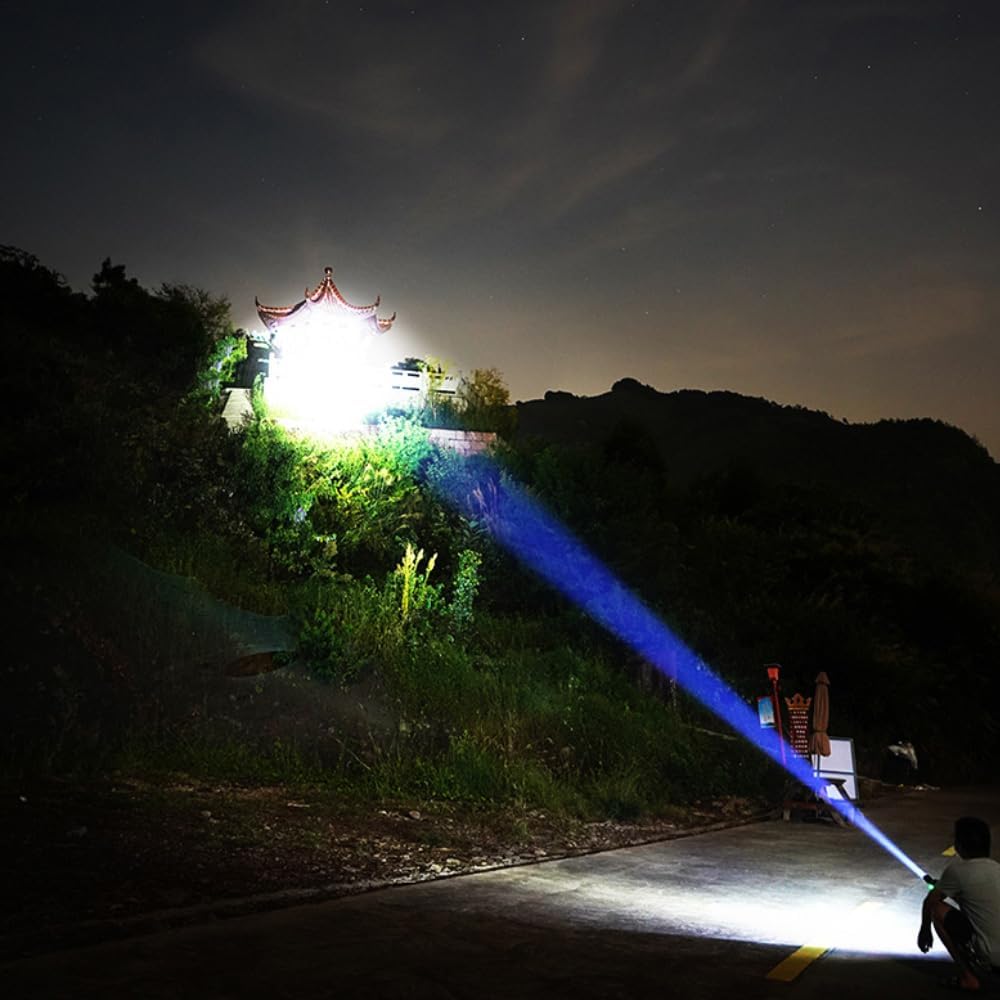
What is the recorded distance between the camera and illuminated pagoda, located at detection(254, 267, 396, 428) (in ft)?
91.9

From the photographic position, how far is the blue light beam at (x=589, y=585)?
1936 cm

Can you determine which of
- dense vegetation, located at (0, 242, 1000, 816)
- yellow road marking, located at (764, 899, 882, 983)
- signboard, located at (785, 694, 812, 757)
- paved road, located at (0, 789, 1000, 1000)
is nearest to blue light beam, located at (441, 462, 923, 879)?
dense vegetation, located at (0, 242, 1000, 816)

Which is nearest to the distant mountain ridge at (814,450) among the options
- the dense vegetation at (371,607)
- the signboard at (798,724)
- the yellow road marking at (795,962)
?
the dense vegetation at (371,607)

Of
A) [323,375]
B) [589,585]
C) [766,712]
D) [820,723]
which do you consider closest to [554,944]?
[820,723]

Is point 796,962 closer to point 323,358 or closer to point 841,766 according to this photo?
point 841,766

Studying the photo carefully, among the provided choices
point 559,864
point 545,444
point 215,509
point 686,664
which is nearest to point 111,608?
point 215,509

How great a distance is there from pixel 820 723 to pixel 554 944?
935cm

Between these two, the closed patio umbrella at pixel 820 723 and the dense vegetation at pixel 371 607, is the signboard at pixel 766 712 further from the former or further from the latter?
the dense vegetation at pixel 371 607

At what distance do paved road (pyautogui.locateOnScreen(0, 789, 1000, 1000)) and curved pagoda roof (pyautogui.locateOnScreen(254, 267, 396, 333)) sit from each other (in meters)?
28.1

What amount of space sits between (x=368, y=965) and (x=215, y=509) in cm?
1485

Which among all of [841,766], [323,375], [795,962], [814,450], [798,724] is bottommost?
[795,962]

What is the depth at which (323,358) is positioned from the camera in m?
32.7

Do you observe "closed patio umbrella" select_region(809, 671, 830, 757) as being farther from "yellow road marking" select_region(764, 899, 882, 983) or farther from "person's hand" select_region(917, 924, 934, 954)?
"person's hand" select_region(917, 924, 934, 954)

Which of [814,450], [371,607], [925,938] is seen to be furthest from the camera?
[814,450]
